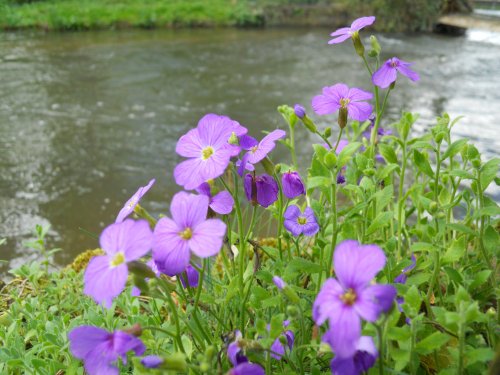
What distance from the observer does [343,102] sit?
1.08 metres

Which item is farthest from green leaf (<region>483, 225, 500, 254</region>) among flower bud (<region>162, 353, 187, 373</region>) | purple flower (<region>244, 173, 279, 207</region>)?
flower bud (<region>162, 353, 187, 373</region>)

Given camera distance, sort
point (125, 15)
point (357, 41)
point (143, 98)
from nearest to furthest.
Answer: point (357, 41) < point (143, 98) < point (125, 15)

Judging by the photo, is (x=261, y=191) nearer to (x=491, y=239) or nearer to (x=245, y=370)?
(x=245, y=370)

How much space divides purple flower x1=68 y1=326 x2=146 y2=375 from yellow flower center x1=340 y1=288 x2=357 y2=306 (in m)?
0.29

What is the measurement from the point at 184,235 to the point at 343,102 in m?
0.51

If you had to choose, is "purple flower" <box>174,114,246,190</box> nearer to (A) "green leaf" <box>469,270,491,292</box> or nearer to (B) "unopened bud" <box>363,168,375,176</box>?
(B) "unopened bud" <box>363,168,375,176</box>

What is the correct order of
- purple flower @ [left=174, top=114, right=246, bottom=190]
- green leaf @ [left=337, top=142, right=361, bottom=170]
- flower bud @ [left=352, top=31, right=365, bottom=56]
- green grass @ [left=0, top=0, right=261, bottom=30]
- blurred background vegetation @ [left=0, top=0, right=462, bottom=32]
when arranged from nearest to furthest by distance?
purple flower @ [left=174, top=114, right=246, bottom=190] → green leaf @ [left=337, top=142, right=361, bottom=170] → flower bud @ [left=352, top=31, right=365, bottom=56] → green grass @ [left=0, top=0, right=261, bottom=30] → blurred background vegetation @ [left=0, top=0, right=462, bottom=32]

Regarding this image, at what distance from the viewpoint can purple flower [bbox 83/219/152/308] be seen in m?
0.65

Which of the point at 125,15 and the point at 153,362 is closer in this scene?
the point at 153,362

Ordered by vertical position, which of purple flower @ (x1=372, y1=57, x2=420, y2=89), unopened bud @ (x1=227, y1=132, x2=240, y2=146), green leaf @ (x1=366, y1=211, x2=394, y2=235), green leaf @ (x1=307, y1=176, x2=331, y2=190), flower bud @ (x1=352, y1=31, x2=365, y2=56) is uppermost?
flower bud @ (x1=352, y1=31, x2=365, y2=56)

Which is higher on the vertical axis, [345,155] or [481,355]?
[345,155]

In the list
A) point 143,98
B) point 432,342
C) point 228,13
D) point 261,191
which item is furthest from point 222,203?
point 228,13

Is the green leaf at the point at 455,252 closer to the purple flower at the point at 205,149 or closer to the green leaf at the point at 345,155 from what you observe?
the green leaf at the point at 345,155

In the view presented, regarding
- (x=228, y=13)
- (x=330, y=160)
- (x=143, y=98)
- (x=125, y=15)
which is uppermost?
(x=330, y=160)
